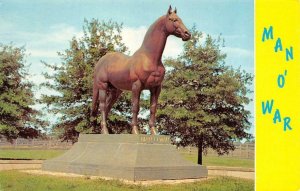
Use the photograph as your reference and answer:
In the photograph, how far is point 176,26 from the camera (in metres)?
12.6

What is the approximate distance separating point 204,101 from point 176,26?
9.71 metres

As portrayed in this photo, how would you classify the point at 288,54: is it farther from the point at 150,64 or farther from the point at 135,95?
the point at 135,95

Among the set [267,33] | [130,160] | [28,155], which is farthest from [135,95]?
[28,155]

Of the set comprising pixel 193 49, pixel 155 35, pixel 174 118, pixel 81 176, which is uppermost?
pixel 193 49

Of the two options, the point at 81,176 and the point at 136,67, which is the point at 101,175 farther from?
the point at 136,67

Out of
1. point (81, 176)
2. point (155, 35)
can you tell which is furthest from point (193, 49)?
point (81, 176)

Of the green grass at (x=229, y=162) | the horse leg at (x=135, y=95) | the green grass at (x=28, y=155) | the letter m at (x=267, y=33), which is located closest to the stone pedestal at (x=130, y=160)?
the horse leg at (x=135, y=95)

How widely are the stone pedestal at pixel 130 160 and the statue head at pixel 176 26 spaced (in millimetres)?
2944

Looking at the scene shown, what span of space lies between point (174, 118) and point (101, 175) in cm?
950

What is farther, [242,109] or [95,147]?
[242,109]

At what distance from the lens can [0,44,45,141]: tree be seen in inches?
882

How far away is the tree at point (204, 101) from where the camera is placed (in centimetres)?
2117

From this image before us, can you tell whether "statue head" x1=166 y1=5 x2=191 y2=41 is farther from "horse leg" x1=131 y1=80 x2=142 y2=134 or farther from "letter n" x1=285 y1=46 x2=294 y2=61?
"letter n" x1=285 y1=46 x2=294 y2=61

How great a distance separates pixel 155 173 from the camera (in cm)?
1209
